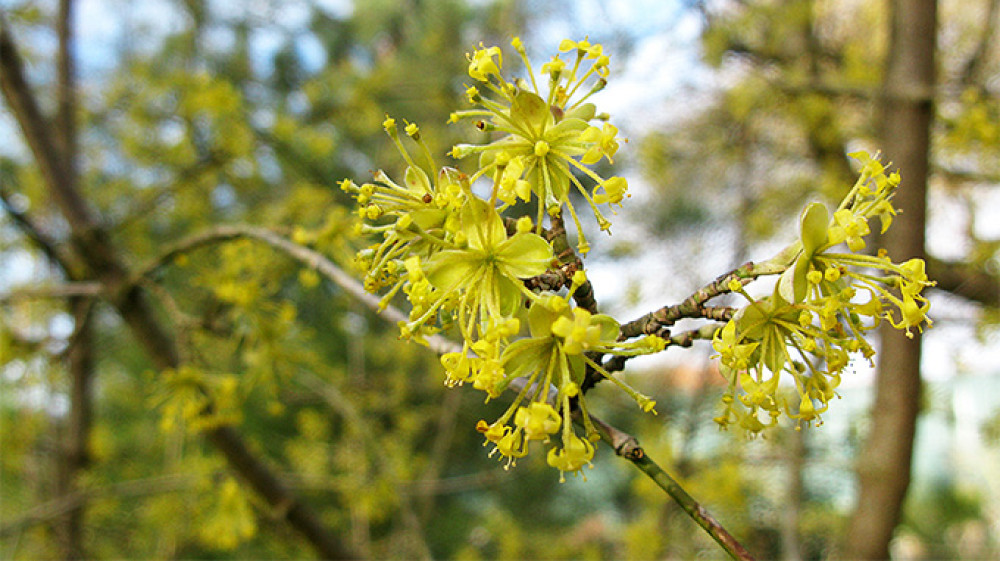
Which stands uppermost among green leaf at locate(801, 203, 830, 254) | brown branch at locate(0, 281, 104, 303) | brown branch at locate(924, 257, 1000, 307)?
brown branch at locate(924, 257, 1000, 307)

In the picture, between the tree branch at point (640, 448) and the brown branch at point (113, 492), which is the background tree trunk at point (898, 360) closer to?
the tree branch at point (640, 448)

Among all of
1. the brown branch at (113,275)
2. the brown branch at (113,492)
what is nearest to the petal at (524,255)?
the brown branch at (113,275)

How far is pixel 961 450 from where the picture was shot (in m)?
5.03

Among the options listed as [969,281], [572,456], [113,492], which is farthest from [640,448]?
[969,281]

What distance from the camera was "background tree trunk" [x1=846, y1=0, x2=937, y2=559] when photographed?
160 cm

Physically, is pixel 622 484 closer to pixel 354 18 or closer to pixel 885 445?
pixel 885 445

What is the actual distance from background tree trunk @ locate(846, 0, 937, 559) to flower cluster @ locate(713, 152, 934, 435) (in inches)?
43.0

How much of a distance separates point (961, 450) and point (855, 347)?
5.58 m

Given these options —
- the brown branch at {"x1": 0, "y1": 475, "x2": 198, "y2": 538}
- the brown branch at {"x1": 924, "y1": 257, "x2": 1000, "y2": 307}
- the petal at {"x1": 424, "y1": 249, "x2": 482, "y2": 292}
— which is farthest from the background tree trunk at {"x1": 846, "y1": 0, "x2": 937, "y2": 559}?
the brown branch at {"x1": 0, "y1": 475, "x2": 198, "y2": 538}

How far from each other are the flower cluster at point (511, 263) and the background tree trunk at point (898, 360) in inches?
48.6

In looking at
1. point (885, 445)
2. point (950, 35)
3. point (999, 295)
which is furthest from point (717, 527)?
point (950, 35)

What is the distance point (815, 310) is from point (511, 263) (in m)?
0.27

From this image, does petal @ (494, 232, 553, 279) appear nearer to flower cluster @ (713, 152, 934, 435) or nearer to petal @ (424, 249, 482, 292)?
petal @ (424, 249, 482, 292)

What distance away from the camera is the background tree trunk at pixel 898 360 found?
160 cm
